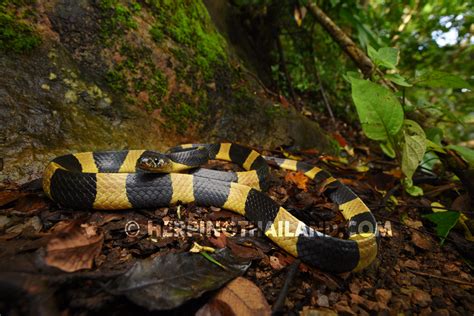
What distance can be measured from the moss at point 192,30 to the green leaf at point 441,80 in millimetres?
2629

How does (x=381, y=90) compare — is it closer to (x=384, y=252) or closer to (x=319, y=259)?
(x=384, y=252)

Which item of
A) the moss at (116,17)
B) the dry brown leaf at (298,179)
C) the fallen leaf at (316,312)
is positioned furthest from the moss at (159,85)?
the fallen leaf at (316,312)

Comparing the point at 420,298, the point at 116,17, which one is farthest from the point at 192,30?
the point at 420,298

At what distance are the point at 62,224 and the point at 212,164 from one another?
1.92 m

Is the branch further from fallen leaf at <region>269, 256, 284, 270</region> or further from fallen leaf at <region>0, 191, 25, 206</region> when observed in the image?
fallen leaf at <region>0, 191, 25, 206</region>

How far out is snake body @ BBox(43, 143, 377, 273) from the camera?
189cm

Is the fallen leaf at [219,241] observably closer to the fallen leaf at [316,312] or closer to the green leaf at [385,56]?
the fallen leaf at [316,312]

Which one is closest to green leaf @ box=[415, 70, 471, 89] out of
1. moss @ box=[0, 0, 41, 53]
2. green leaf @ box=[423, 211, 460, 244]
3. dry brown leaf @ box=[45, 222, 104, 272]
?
green leaf @ box=[423, 211, 460, 244]

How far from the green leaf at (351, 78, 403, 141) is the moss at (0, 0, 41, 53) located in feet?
→ 10.7

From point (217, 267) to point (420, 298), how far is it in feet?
4.68

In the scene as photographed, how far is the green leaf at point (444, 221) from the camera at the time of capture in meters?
2.36

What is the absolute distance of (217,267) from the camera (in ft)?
5.22

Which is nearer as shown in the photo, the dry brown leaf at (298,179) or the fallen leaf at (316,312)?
the fallen leaf at (316,312)

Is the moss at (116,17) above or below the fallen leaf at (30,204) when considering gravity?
above
